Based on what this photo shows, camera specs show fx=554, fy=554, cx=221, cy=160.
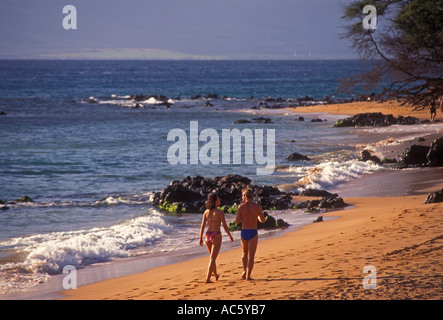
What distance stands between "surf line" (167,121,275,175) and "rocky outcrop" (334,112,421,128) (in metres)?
6.53

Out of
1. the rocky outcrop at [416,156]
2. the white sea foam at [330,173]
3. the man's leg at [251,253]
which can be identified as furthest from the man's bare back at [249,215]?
the rocky outcrop at [416,156]

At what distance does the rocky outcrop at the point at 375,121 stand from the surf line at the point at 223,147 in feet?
21.4

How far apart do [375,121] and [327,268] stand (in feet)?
117

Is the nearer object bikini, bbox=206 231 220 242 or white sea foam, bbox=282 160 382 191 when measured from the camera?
bikini, bbox=206 231 220 242

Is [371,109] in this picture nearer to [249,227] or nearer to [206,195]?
[206,195]

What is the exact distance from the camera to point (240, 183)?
20.3 m

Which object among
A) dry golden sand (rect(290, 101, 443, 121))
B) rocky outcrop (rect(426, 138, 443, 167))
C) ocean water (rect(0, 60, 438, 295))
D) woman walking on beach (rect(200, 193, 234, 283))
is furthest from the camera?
dry golden sand (rect(290, 101, 443, 121))

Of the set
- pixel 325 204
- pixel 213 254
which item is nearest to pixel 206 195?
pixel 325 204

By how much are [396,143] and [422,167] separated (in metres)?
8.77

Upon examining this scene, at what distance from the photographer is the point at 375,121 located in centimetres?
4341

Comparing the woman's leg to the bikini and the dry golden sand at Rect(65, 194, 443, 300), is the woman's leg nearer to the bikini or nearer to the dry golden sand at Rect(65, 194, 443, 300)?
the bikini

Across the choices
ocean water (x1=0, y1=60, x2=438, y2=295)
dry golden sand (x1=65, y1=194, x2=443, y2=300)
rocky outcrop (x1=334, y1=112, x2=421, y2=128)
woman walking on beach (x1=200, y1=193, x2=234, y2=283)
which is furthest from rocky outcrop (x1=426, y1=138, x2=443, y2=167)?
rocky outcrop (x1=334, y1=112, x2=421, y2=128)

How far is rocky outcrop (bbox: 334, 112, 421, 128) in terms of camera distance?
42.5 meters
